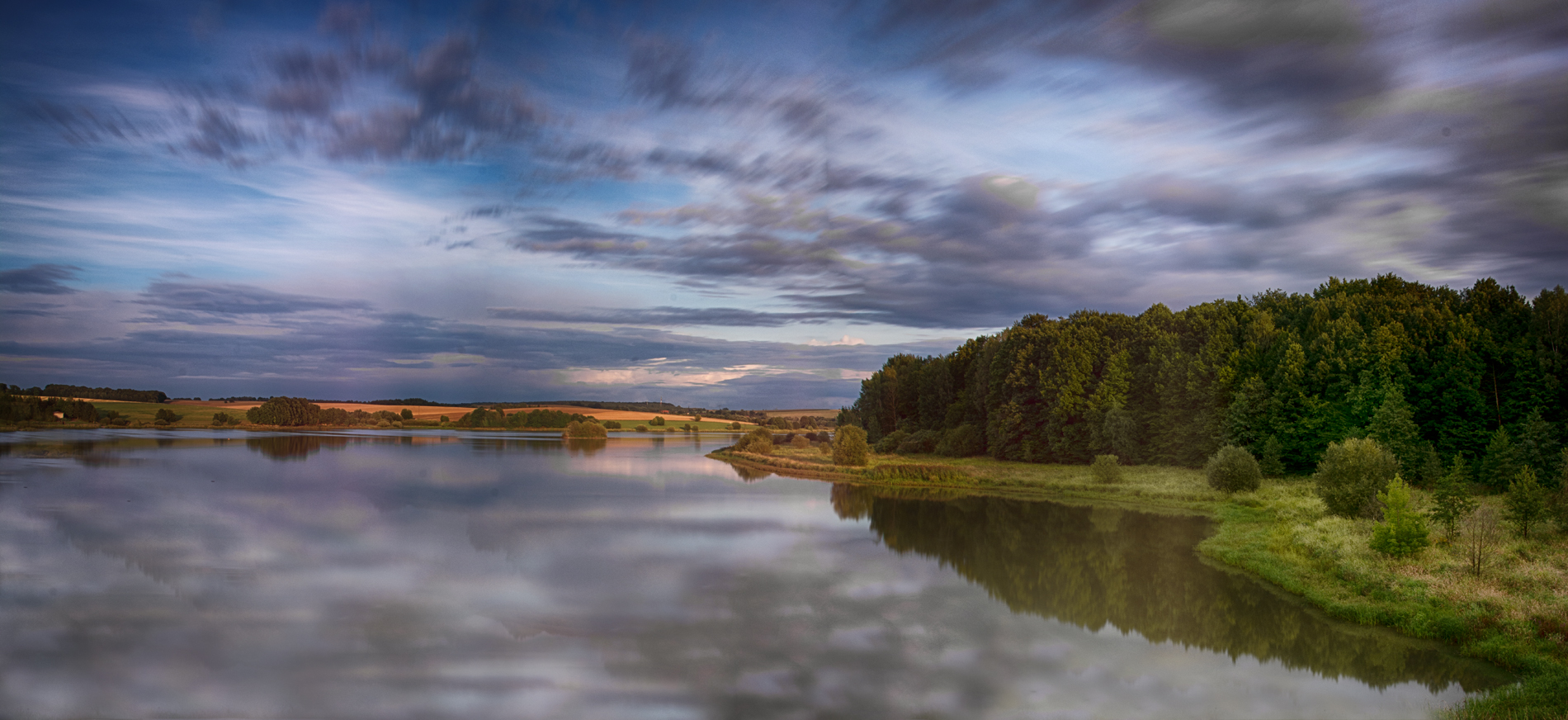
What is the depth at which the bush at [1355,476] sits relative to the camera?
78.8 feet

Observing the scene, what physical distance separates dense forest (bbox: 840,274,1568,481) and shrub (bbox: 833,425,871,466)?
12.4 meters

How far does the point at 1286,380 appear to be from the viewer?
39.9 meters

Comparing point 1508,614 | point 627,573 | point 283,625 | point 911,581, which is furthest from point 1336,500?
point 283,625

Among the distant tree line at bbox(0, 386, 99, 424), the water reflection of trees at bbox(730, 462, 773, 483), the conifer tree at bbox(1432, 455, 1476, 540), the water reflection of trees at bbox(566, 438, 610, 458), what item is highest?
the distant tree line at bbox(0, 386, 99, 424)

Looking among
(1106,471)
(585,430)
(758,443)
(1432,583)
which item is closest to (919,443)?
(758,443)

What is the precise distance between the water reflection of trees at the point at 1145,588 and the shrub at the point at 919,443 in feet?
117

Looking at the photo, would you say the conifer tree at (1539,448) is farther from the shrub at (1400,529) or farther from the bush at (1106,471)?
the shrub at (1400,529)

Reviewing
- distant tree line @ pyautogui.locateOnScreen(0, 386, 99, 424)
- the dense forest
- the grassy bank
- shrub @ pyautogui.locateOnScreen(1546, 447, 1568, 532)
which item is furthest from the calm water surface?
distant tree line @ pyautogui.locateOnScreen(0, 386, 99, 424)

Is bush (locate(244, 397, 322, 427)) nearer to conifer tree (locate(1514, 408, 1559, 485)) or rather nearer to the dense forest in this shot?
the dense forest

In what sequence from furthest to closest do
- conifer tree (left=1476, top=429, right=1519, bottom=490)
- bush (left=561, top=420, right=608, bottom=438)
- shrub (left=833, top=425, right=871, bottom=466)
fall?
bush (left=561, top=420, right=608, bottom=438), shrub (left=833, top=425, right=871, bottom=466), conifer tree (left=1476, top=429, right=1519, bottom=490)

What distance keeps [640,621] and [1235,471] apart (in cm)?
3170

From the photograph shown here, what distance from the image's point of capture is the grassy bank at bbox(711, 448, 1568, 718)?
11.8m

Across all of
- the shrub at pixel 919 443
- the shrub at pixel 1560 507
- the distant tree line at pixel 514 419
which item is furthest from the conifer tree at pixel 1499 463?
the distant tree line at pixel 514 419

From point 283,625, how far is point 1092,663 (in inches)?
550
